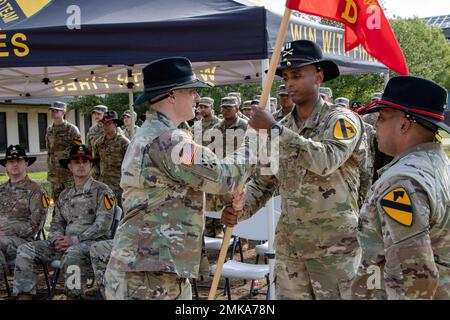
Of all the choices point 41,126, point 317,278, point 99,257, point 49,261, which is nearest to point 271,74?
point 317,278

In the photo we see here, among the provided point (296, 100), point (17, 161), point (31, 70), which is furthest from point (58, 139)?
point (296, 100)

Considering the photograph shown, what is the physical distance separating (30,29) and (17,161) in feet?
8.76

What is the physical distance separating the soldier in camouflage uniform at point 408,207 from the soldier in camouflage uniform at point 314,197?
850 mm

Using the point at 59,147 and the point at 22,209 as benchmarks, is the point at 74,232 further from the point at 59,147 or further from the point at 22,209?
the point at 59,147

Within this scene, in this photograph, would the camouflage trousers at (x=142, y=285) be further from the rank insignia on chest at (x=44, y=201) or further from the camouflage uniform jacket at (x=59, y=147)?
the camouflage uniform jacket at (x=59, y=147)

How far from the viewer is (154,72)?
301cm

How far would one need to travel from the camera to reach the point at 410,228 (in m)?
2.02

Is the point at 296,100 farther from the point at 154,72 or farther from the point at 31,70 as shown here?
the point at 31,70

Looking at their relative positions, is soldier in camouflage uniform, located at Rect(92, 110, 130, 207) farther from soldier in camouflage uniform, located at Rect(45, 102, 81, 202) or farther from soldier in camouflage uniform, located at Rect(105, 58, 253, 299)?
soldier in camouflage uniform, located at Rect(105, 58, 253, 299)

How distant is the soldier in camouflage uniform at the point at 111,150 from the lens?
28.2 feet

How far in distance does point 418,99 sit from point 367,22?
133 centimetres

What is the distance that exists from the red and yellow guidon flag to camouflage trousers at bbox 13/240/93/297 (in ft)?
11.6

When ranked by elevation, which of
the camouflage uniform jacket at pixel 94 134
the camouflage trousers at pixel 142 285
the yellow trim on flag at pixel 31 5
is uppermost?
the yellow trim on flag at pixel 31 5

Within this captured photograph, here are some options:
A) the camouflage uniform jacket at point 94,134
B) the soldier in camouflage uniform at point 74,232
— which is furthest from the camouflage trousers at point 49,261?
the camouflage uniform jacket at point 94,134
